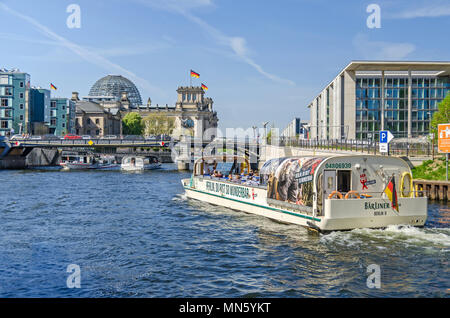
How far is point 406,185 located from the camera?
24625 mm

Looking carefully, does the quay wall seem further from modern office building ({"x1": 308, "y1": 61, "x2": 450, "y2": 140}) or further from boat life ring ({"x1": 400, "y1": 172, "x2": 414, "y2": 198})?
modern office building ({"x1": 308, "y1": 61, "x2": 450, "y2": 140})

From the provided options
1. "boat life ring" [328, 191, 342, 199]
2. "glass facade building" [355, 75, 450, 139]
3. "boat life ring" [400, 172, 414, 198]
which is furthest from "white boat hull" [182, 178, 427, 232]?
"glass facade building" [355, 75, 450, 139]

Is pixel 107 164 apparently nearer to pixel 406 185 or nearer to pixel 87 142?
pixel 87 142

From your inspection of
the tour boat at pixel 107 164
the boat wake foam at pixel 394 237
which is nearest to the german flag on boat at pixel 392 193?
the boat wake foam at pixel 394 237

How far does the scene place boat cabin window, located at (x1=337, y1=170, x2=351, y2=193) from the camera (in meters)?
24.4

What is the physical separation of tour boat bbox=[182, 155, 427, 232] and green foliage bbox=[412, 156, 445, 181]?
74.3 ft

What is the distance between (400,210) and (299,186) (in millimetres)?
5157

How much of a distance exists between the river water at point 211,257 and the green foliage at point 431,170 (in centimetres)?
1490

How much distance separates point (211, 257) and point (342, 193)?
859 cm

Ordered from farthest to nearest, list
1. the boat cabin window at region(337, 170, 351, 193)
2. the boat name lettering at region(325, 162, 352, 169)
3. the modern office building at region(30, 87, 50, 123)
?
the modern office building at region(30, 87, 50, 123)
the boat cabin window at region(337, 170, 351, 193)
the boat name lettering at region(325, 162, 352, 169)

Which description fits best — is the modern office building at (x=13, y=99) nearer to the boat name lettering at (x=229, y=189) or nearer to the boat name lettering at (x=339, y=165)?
the boat name lettering at (x=229, y=189)

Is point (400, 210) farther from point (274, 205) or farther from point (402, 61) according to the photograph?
point (402, 61)

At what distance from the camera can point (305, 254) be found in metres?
19.5

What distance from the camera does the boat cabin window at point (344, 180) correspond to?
79.9 ft
